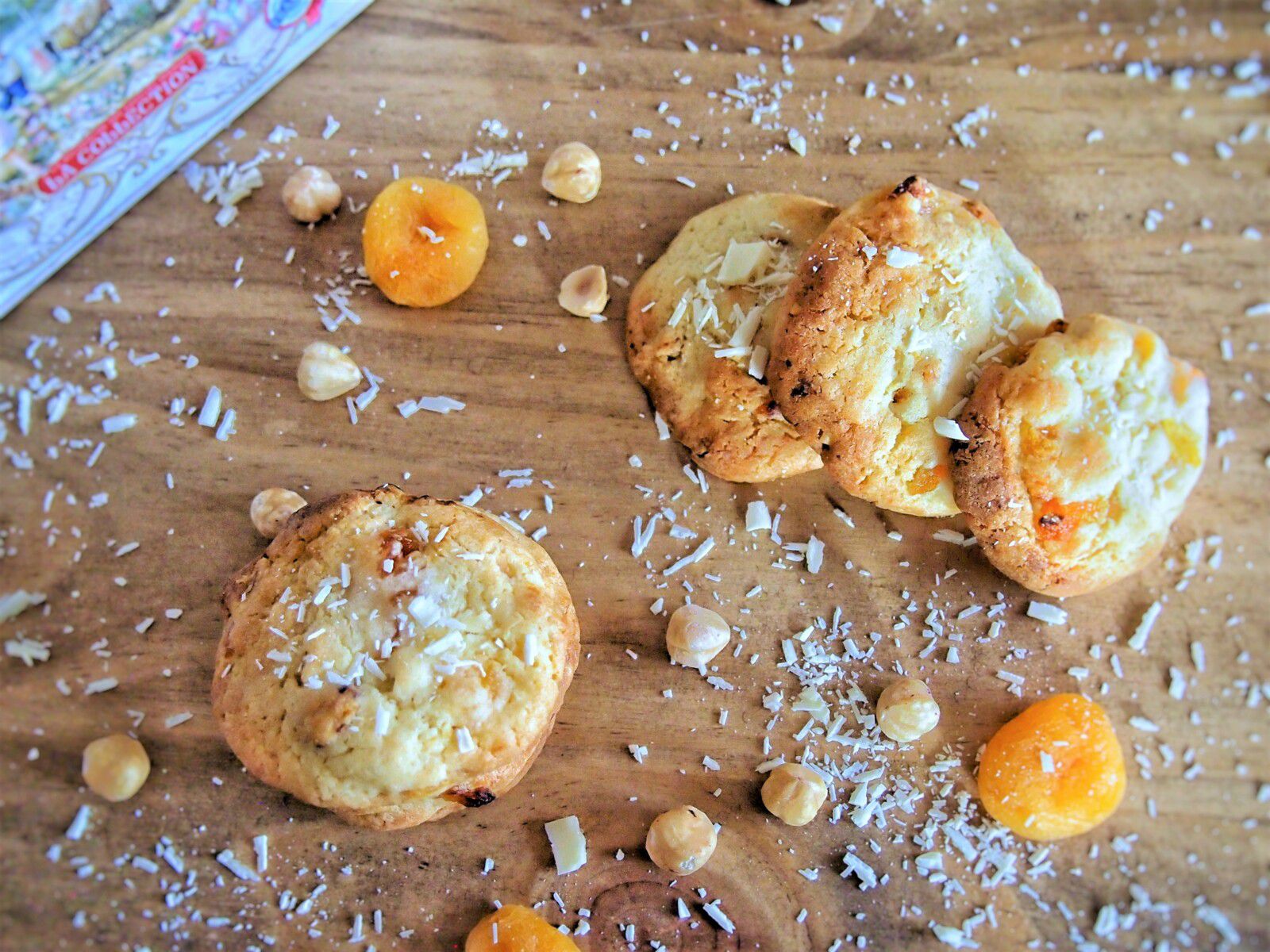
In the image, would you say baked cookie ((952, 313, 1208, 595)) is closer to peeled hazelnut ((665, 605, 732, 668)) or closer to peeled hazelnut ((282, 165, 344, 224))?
peeled hazelnut ((665, 605, 732, 668))

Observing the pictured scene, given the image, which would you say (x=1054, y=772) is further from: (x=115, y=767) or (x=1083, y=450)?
(x=115, y=767)

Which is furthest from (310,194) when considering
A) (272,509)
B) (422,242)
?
(272,509)

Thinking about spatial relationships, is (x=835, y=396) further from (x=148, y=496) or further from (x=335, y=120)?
(x=148, y=496)

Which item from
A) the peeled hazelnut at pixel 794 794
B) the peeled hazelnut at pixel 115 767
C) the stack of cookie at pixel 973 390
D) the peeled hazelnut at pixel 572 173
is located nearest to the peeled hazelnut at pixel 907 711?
the peeled hazelnut at pixel 794 794

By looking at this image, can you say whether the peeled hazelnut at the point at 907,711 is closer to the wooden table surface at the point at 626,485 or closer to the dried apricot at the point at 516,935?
the wooden table surface at the point at 626,485

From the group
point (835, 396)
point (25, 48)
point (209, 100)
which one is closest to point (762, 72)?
point (835, 396)

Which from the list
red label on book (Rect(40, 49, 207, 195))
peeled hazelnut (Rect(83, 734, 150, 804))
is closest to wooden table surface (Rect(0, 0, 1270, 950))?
peeled hazelnut (Rect(83, 734, 150, 804))

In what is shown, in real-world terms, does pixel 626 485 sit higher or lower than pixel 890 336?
lower
